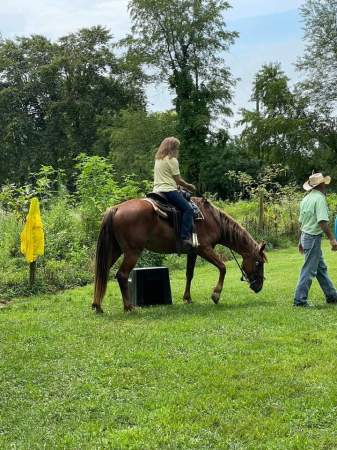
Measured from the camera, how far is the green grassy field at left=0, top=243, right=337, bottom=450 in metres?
3.82

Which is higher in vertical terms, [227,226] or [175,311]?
[227,226]

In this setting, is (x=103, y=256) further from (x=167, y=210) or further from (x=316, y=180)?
(x=316, y=180)

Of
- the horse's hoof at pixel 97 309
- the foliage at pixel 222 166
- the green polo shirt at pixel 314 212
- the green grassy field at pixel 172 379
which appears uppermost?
the foliage at pixel 222 166

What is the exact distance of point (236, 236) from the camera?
360 inches

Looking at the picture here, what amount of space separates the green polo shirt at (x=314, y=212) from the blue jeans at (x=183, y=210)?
1654mm

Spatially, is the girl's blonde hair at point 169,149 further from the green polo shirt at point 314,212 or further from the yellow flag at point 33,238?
the yellow flag at point 33,238

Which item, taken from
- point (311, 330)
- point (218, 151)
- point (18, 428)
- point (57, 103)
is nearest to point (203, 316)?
point (311, 330)

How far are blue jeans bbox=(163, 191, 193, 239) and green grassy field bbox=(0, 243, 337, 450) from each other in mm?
1185

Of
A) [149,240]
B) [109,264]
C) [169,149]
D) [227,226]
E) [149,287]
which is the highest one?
[169,149]

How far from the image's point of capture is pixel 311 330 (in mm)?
6426

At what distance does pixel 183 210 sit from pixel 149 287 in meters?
1.36

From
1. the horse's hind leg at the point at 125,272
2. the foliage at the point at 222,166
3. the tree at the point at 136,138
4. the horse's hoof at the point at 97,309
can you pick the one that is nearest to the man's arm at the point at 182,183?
the horse's hind leg at the point at 125,272

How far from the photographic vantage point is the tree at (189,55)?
39344mm

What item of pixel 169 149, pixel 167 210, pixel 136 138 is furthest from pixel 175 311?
pixel 136 138
